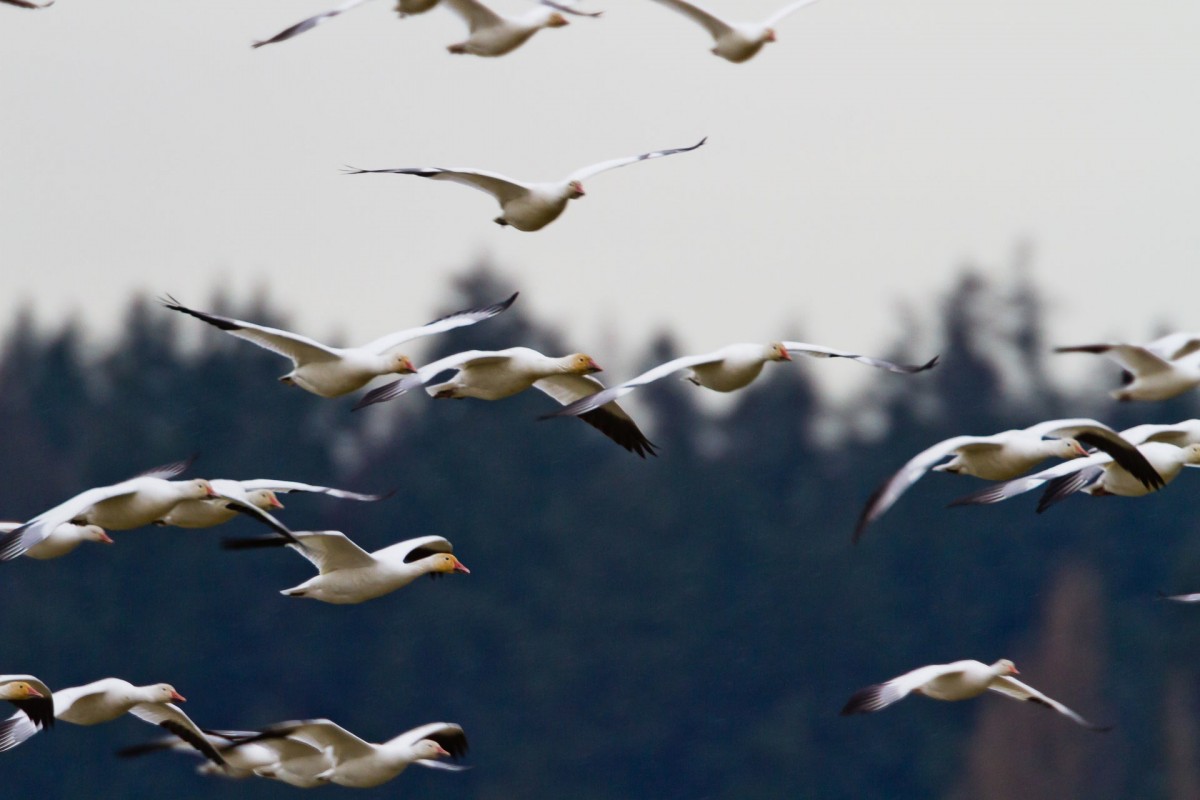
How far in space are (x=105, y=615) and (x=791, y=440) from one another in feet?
57.1

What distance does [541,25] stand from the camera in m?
14.1

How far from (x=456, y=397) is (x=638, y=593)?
3919 cm

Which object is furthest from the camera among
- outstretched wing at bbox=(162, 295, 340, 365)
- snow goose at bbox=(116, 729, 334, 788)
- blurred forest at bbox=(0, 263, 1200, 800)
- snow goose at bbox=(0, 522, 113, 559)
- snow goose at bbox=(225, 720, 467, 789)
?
blurred forest at bbox=(0, 263, 1200, 800)

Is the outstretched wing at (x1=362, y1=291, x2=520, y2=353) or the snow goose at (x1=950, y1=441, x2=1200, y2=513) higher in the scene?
the outstretched wing at (x1=362, y1=291, x2=520, y2=353)

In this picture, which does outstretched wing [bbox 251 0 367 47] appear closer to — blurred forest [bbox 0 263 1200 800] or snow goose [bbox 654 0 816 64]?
snow goose [bbox 654 0 816 64]

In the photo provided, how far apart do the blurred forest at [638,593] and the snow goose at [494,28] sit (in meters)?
30.9

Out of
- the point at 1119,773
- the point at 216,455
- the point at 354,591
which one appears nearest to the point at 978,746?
the point at 1119,773

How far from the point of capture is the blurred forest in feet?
158

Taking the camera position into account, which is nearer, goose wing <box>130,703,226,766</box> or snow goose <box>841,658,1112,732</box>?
snow goose <box>841,658,1112,732</box>

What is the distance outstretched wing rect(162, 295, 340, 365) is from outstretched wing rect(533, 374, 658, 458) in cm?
175

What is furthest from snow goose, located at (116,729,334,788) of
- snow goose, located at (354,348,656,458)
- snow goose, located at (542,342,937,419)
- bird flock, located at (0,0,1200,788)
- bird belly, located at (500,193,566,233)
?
bird belly, located at (500,193,566,233)

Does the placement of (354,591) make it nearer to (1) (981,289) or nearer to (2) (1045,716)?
(2) (1045,716)

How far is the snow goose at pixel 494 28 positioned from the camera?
45.8 feet

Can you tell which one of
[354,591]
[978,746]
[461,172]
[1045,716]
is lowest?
[978,746]
